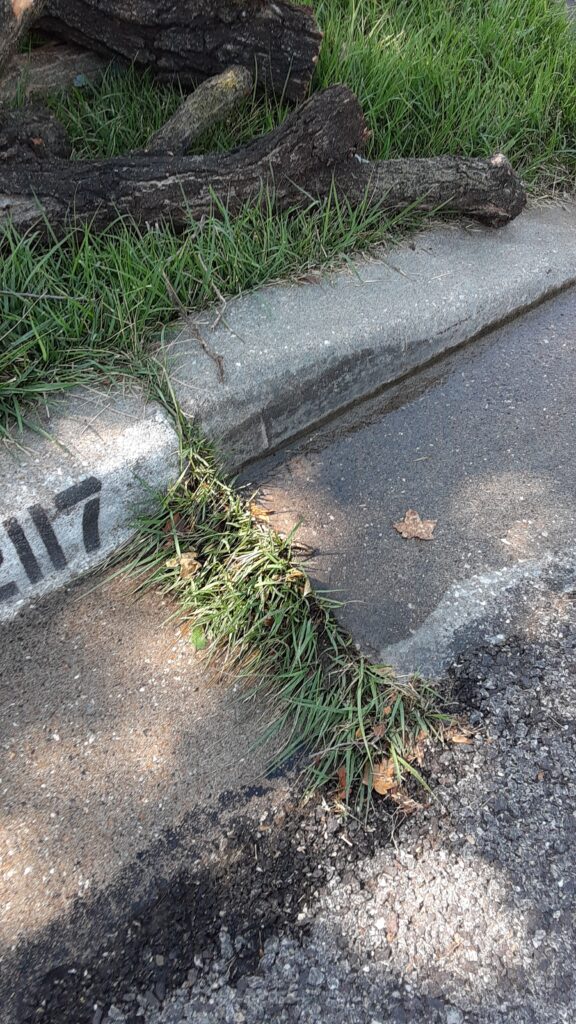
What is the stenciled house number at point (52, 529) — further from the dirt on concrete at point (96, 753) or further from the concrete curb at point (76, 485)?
the dirt on concrete at point (96, 753)

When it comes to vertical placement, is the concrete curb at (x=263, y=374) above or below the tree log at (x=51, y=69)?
below

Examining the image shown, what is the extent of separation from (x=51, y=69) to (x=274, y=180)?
1.13 meters

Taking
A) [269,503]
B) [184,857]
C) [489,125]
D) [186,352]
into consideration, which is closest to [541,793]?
[184,857]

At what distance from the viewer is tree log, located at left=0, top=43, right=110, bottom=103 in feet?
10.7

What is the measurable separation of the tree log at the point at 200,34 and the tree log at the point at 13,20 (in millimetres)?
427

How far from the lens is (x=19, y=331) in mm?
2609

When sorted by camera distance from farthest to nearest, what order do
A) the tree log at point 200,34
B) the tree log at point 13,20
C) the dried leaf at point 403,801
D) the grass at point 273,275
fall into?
the tree log at point 200,34 < the tree log at point 13,20 < the grass at point 273,275 < the dried leaf at point 403,801

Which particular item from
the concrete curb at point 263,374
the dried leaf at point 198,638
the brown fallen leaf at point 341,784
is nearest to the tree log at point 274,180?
the concrete curb at point 263,374

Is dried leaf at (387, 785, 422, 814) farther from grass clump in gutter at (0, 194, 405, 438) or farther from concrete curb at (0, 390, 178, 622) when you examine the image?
grass clump in gutter at (0, 194, 405, 438)

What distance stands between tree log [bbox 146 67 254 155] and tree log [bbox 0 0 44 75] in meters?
0.58

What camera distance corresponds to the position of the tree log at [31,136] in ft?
9.18

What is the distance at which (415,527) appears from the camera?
2.70 m

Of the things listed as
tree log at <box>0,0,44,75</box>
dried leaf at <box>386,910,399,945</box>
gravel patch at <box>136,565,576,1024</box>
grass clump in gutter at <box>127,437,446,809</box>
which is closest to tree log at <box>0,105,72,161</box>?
tree log at <box>0,0,44,75</box>

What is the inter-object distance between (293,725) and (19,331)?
5.04 ft
